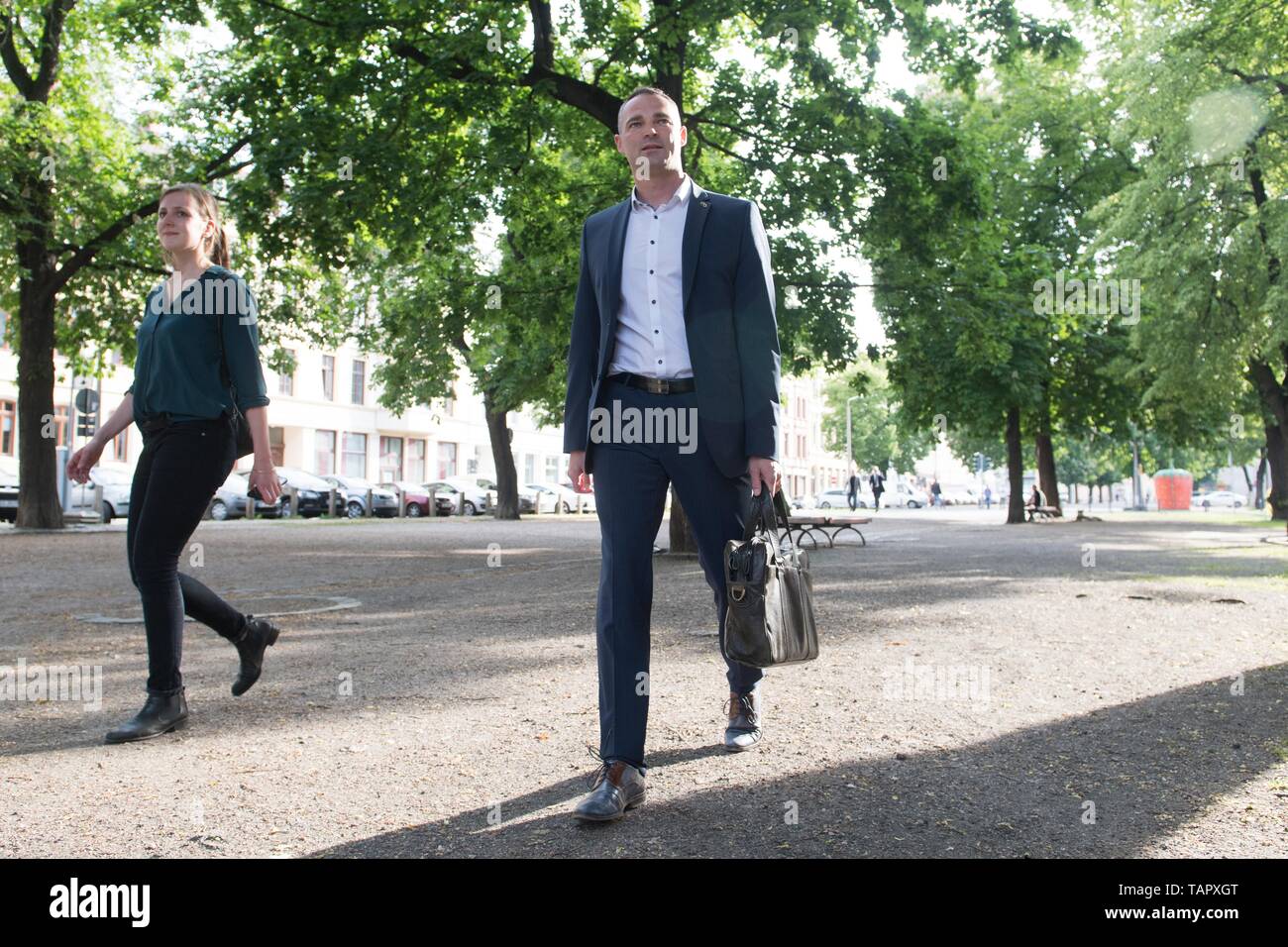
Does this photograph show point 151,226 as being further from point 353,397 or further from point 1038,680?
point 353,397

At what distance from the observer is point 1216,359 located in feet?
79.5

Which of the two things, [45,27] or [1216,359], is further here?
[1216,359]

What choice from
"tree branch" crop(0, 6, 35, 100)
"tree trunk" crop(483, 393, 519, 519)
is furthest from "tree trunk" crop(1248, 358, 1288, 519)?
"tree branch" crop(0, 6, 35, 100)

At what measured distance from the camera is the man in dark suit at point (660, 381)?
360 centimetres

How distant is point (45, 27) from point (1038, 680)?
74.7 ft

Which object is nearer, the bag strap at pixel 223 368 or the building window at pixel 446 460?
the bag strap at pixel 223 368

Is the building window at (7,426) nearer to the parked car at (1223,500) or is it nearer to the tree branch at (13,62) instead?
the tree branch at (13,62)

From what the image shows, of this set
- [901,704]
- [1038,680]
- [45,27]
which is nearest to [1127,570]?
[1038,680]

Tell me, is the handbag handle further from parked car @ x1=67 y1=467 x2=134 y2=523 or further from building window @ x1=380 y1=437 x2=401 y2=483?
building window @ x1=380 y1=437 x2=401 y2=483

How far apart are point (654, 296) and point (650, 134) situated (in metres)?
0.53

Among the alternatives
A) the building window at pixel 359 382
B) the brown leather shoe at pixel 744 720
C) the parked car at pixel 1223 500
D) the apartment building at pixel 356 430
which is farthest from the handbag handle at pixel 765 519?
the parked car at pixel 1223 500

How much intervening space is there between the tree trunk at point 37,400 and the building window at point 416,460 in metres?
38.7

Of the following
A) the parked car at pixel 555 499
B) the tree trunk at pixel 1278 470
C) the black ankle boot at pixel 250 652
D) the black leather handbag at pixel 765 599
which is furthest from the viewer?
the parked car at pixel 555 499

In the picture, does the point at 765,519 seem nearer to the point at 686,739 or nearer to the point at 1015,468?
the point at 686,739
